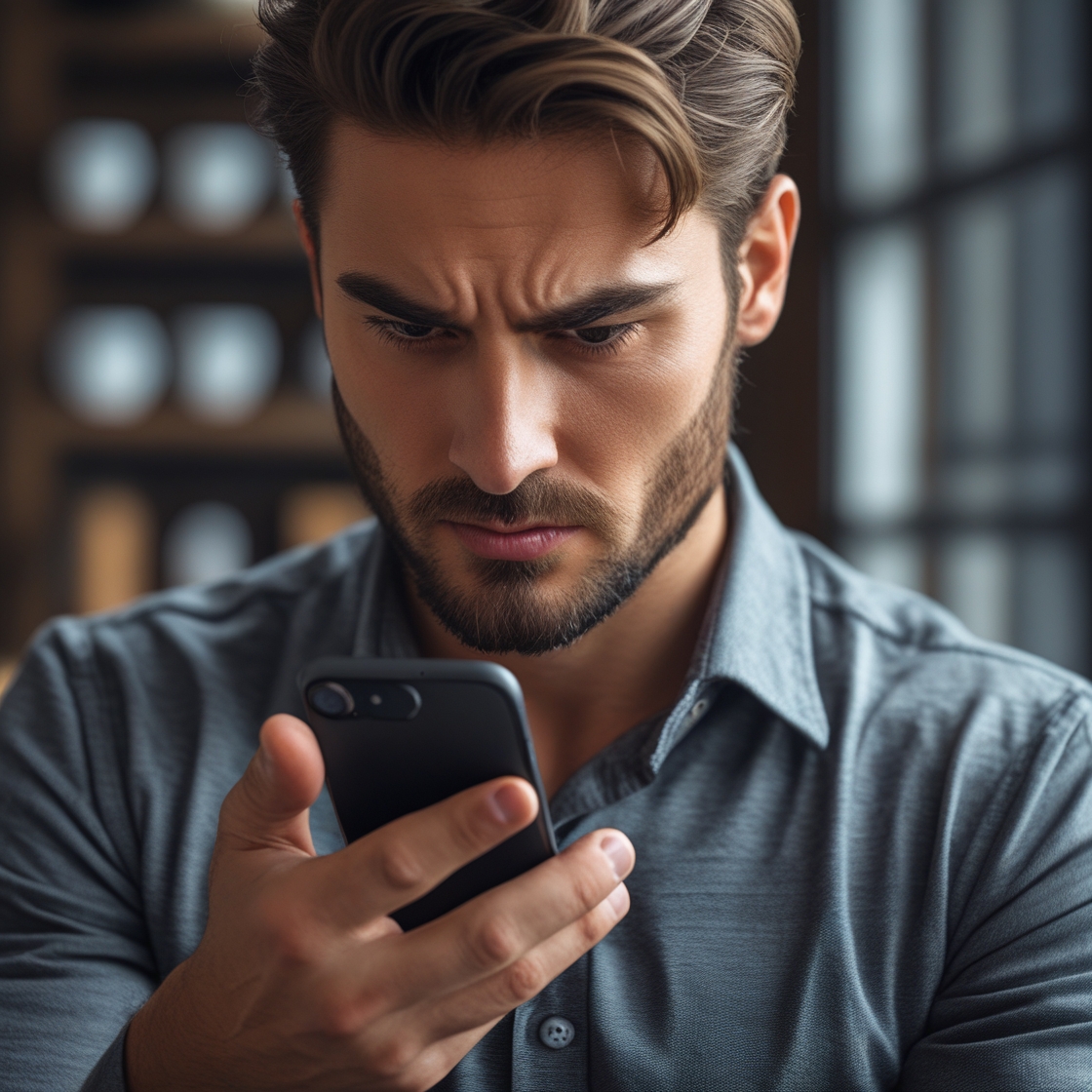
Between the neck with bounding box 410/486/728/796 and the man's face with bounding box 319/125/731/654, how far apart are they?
9 centimetres

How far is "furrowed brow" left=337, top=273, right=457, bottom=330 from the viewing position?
896 millimetres

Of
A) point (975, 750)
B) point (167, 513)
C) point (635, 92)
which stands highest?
point (635, 92)

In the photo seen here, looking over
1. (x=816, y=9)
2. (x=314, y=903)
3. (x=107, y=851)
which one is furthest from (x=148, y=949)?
(x=816, y=9)

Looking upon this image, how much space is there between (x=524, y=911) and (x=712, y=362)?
1.64ft

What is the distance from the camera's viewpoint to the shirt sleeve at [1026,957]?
0.84 metres

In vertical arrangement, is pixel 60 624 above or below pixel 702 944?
above

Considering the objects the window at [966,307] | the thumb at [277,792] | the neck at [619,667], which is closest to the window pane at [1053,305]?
the window at [966,307]

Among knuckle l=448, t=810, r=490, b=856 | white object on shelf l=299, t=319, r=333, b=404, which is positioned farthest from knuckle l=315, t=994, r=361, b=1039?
white object on shelf l=299, t=319, r=333, b=404

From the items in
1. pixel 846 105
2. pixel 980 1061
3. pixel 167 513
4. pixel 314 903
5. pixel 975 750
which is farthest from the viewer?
pixel 167 513

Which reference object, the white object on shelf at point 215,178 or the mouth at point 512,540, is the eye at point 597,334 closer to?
the mouth at point 512,540

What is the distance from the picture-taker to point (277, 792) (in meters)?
0.68

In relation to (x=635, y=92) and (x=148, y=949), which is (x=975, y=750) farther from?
(x=148, y=949)

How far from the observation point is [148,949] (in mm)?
1002

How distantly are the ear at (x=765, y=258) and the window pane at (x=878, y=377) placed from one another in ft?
4.54
